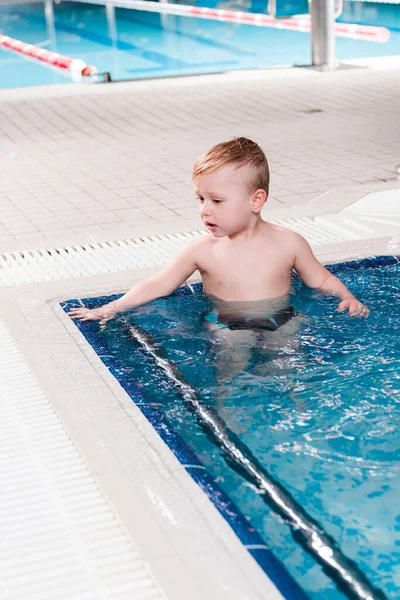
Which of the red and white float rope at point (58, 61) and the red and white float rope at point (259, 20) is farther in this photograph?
the red and white float rope at point (259, 20)

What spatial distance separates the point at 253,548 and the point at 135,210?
3227 millimetres

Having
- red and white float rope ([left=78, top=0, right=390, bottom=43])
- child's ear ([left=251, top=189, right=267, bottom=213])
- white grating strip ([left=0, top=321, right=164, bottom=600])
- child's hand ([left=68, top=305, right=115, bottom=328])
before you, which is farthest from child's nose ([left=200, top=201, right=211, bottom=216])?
red and white float rope ([left=78, top=0, right=390, bottom=43])

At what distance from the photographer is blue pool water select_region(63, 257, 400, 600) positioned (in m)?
1.88

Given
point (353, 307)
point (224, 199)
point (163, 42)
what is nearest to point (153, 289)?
point (224, 199)

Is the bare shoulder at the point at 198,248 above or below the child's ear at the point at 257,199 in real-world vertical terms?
below

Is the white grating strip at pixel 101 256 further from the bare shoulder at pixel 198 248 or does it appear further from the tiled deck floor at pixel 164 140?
the bare shoulder at pixel 198 248

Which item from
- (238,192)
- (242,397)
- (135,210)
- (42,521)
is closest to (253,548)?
(42,521)

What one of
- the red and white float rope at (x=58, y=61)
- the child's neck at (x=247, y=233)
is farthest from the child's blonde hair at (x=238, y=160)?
the red and white float rope at (x=58, y=61)

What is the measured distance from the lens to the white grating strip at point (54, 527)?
5.44ft

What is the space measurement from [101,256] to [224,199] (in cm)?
120

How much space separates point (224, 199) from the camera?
2771 millimetres

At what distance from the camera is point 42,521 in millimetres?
1888

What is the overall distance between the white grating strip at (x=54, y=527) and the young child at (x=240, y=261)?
783mm

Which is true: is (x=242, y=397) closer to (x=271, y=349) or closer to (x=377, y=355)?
(x=271, y=349)
